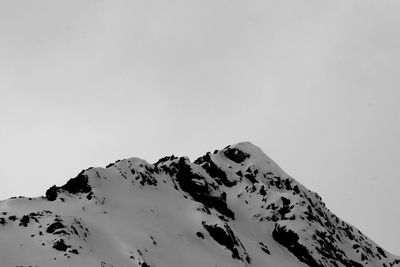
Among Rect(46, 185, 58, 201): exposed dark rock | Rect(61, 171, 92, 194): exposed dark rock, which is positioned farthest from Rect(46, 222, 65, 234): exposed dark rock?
Rect(61, 171, 92, 194): exposed dark rock

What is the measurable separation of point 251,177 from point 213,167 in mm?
7071

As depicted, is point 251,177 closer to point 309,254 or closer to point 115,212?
point 309,254

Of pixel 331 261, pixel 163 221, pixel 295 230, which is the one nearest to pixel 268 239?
pixel 295 230

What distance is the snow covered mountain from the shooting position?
5409 centimetres

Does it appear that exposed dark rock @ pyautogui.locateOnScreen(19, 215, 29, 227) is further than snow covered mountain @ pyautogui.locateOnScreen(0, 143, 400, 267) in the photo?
Yes

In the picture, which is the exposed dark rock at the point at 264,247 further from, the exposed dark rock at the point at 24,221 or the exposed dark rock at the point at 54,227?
the exposed dark rock at the point at 24,221

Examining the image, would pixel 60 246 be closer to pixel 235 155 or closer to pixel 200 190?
pixel 200 190

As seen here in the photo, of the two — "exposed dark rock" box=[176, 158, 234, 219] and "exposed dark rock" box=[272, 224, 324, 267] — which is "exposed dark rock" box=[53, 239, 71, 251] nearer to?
"exposed dark rock" box=[176, 158, 234, 219]

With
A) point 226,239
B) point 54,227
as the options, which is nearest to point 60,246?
point 54,227

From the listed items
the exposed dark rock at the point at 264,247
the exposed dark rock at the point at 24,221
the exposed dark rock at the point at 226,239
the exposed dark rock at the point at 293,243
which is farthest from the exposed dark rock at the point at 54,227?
the exposed dark rock at the point at 293,243

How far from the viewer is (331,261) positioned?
80.4m

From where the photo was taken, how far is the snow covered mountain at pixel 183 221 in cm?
5409

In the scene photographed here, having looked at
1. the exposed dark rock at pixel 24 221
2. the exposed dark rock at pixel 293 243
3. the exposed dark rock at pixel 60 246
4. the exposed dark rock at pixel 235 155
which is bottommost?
the exposed dark rock at pixel 293 243

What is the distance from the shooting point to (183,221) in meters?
69.9
